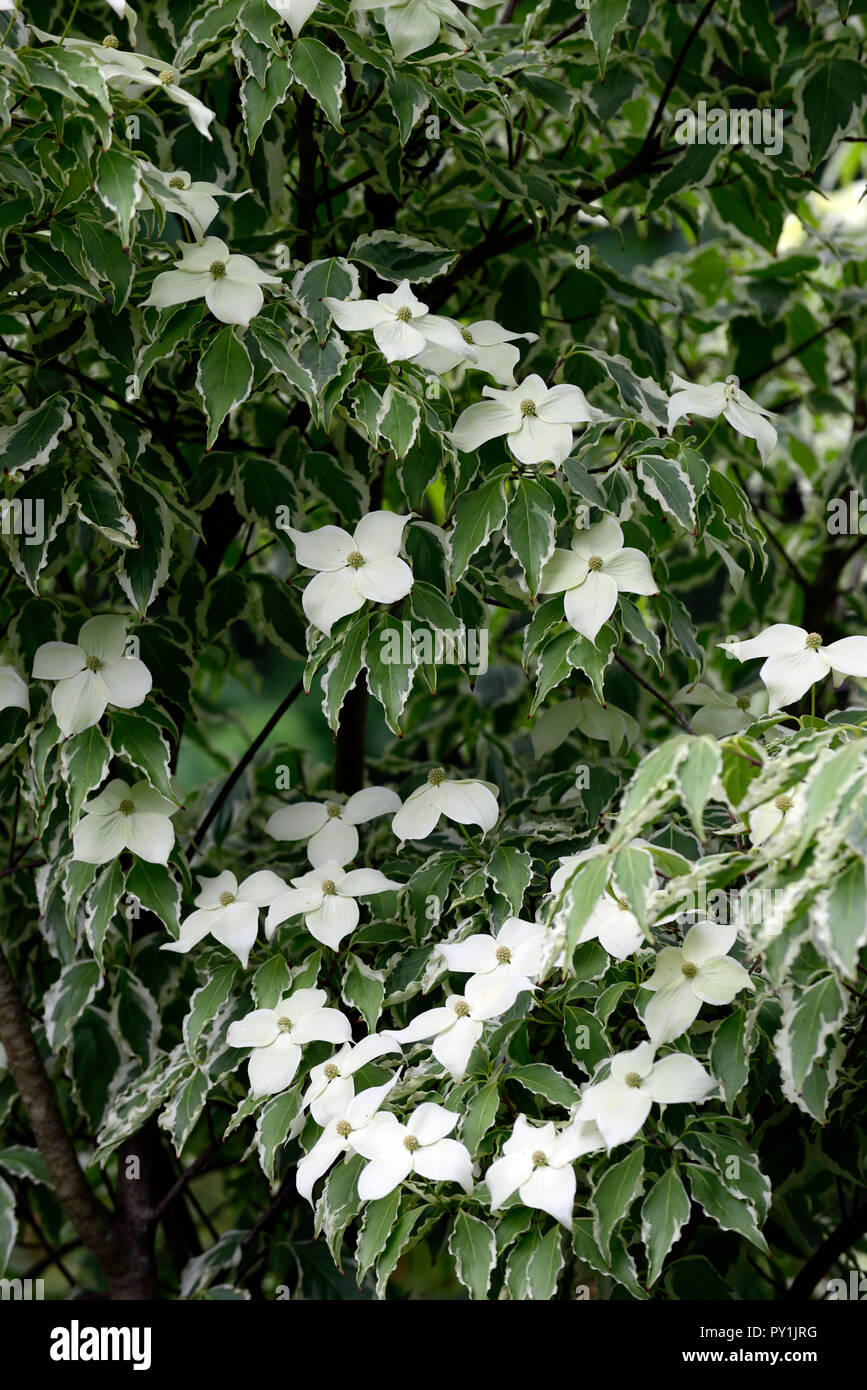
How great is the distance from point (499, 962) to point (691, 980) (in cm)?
15

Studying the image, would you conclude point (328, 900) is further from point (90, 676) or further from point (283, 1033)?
point (90, 676)

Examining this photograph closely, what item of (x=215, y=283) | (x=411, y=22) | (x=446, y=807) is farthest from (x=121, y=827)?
(x=411, y=22)

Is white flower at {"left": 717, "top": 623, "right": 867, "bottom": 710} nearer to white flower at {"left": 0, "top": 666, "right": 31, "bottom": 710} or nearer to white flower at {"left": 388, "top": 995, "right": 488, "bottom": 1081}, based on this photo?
white flower at {"left": 388, "top": 995, "right": 488, "bottom": 1081}

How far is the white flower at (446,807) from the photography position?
1083mm

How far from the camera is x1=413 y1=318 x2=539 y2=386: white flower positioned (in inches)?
39.4

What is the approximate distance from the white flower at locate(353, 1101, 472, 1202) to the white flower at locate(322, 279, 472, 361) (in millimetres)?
535

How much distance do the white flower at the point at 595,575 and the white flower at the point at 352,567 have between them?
11 cm

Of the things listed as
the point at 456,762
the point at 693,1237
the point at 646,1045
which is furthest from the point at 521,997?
the point at 456,762

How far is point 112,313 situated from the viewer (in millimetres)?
1008

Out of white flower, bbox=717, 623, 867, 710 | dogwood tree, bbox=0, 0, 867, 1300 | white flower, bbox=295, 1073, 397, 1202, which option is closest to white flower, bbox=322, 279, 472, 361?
dogwood tree, bbox=0, 0, 867, 1300

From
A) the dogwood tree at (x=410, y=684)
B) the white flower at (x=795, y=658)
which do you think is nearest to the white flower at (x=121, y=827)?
the dogwood tree at (x=410, y=684)
